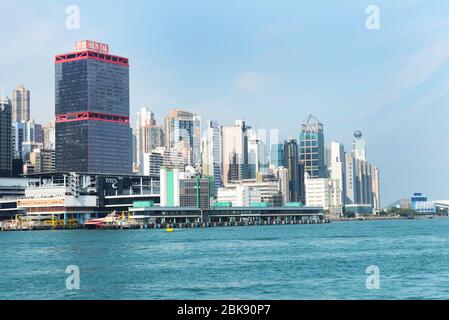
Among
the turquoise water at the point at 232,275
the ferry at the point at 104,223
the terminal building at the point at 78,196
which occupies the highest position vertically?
the terminal building at the point at 78,196

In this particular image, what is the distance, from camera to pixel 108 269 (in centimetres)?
4419

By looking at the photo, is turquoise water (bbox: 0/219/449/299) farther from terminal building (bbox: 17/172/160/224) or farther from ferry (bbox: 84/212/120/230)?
terminal building (bbox: 17/172/160/224)

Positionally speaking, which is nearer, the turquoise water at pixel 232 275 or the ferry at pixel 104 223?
the turquoise water at pixel 232 275

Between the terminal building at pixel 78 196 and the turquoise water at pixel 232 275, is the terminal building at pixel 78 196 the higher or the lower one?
the higher one

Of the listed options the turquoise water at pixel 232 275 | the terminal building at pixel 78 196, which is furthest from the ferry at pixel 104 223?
the turquoise water at pixel 232 275

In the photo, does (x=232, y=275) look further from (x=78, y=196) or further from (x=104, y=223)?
(x=78, y=196)

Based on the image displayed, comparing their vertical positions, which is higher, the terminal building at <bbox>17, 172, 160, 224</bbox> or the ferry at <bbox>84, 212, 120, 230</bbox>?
the terminal building at <bbox>17, 172, 160, 224</bbox>

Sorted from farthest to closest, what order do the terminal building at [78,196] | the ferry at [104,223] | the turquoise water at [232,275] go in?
1. the terminal building at [78,196]
2. the ferry at [104,223]
3. the turquoise water at [232,275]

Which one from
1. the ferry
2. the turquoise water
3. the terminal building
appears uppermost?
the terminal building

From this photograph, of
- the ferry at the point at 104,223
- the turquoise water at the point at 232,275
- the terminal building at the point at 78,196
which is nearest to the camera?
the turquoise water at the point at 232,275

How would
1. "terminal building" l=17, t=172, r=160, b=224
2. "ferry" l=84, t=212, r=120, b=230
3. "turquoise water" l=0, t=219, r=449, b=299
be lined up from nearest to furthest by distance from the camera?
"turquoise water" l=0, t=219, r=449, b=299
"ferry" l=84, t=212, r=120, b=230
"terminal building" l=17, t=172, r=160, b=224

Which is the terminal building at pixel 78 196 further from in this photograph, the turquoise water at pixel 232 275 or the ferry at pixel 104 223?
the turquoise water at pixel 232 275

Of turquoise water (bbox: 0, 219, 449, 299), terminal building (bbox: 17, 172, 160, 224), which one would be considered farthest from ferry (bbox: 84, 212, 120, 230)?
turquoise water (bbox: 0, 219, 449, 299)
